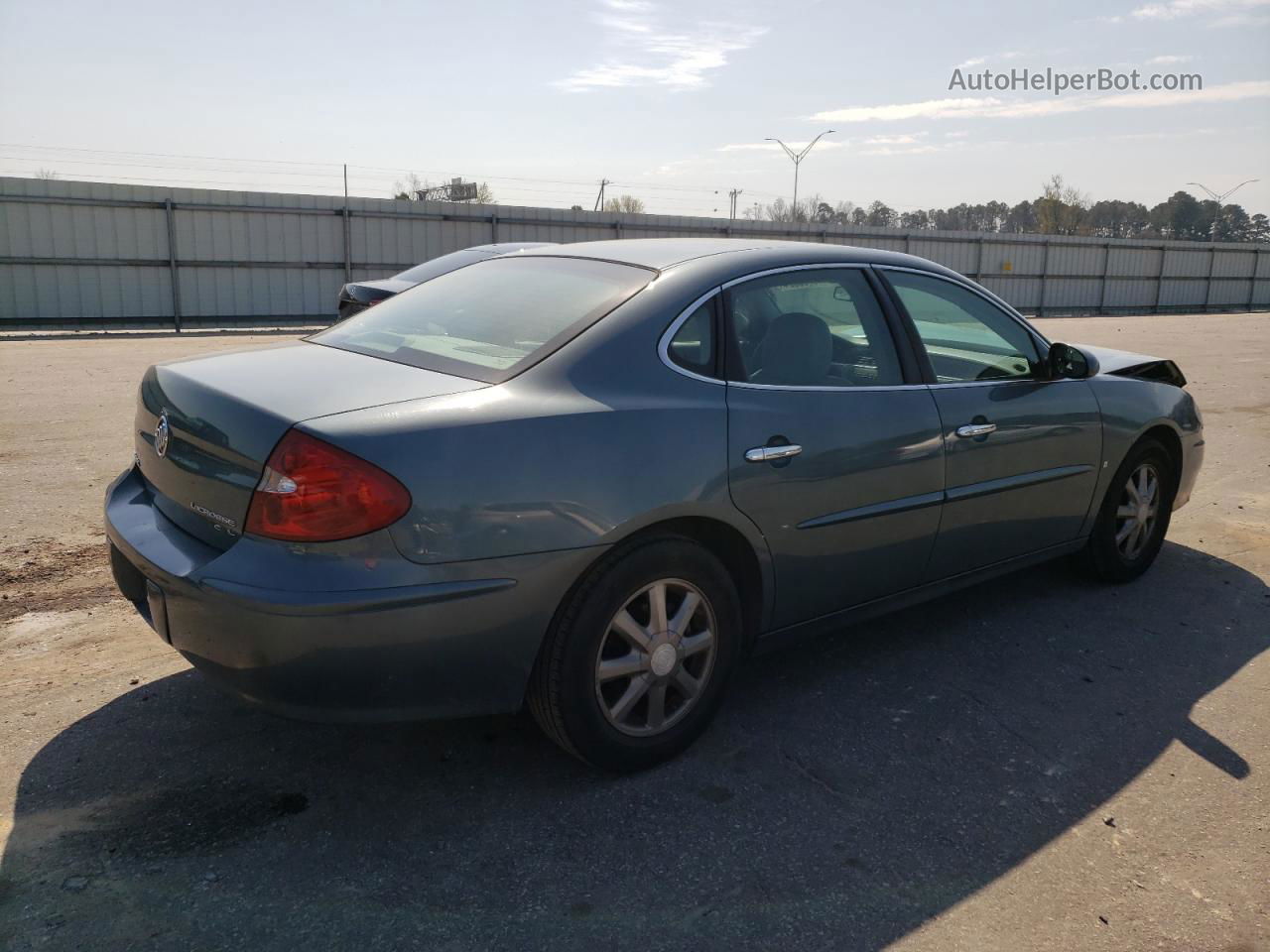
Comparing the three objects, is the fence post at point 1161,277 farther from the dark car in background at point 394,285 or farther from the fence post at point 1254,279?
the dark car in background at point 394,285

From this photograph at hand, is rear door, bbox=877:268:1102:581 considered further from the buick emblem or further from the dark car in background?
the dark car in background

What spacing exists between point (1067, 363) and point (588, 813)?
9.12 ft

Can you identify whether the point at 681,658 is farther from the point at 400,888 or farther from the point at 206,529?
the point at 206,529

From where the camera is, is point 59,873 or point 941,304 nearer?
point 59,873

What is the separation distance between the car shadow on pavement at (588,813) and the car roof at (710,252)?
1525 mm

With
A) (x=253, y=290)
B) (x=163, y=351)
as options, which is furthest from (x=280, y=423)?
(x=253, y=290)

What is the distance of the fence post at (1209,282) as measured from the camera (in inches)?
1484

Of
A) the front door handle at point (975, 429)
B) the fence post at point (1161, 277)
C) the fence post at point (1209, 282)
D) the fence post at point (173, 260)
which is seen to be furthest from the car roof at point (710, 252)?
the fence post at point (1209, 282)

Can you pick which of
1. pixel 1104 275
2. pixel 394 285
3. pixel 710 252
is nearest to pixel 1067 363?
pixel 710 252

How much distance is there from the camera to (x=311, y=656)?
253 cm

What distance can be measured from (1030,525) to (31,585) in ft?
13.7

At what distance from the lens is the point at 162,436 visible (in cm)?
306

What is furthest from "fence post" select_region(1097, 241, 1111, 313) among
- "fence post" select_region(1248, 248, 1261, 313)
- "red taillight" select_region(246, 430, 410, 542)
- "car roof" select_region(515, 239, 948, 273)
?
"red taillight" select_region(246, 430, 410, 542)

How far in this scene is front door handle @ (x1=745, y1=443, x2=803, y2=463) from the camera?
3.16 m
